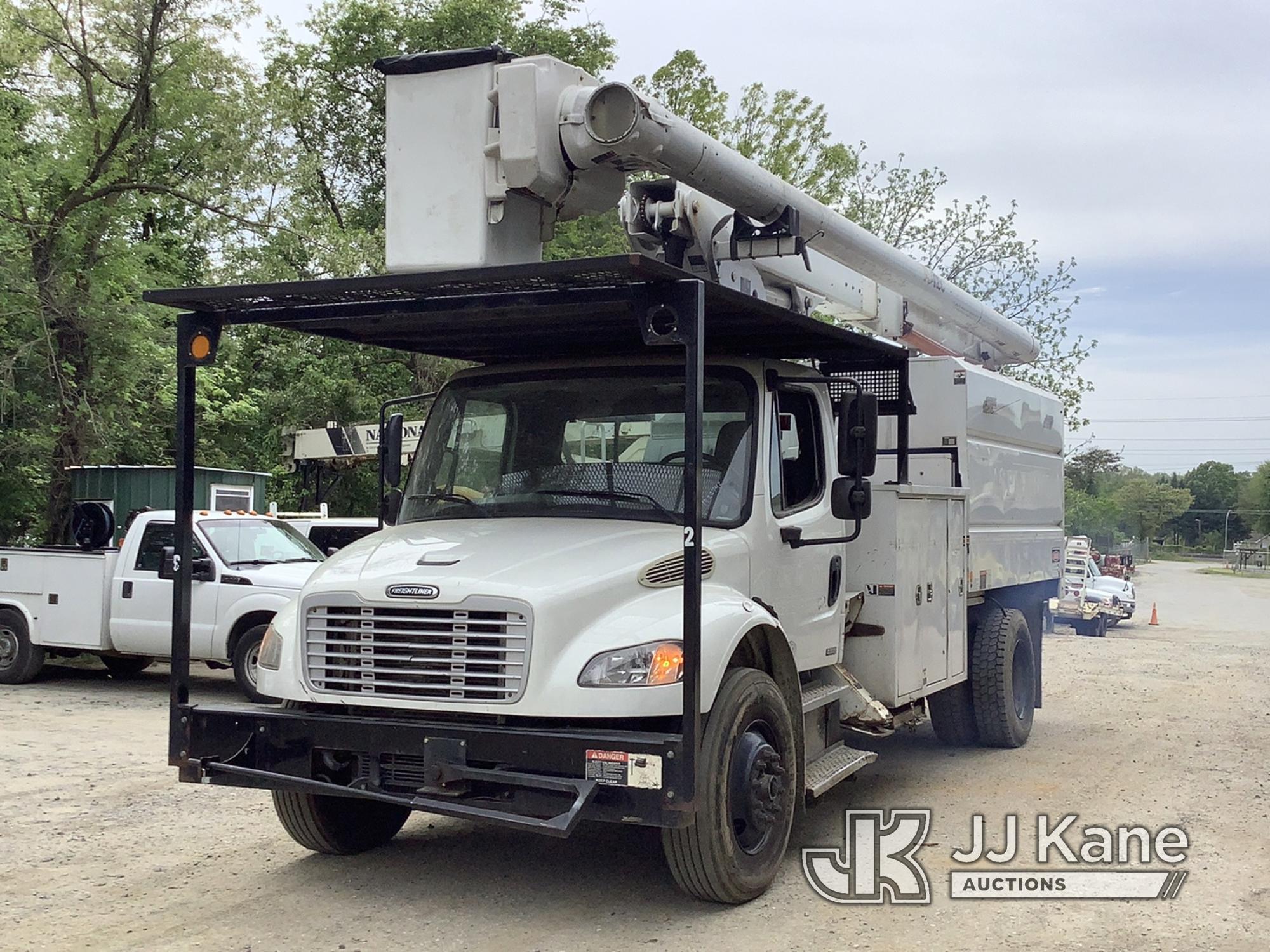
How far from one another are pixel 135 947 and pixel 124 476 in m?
14.2

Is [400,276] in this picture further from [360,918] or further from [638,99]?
[360,918]

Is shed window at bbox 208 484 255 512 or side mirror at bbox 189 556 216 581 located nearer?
side mirror at bbox 189 556 216 581

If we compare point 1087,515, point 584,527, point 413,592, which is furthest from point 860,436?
point 1087,515

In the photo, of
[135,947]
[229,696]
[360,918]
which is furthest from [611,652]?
[229,696]

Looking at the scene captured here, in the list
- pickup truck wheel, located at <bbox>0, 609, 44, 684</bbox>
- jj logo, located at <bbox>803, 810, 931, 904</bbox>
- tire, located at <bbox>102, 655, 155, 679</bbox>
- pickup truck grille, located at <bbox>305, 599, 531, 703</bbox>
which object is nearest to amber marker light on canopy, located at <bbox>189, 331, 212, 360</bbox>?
pickup truck grille, located at <bbox>305, 599, 531, 703</bbox>

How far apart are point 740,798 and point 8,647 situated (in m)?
11.1

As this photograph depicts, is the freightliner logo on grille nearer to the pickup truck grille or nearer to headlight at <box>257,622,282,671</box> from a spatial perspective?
the pickup truck grille

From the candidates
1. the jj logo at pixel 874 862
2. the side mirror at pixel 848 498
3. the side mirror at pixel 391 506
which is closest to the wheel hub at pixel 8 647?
the side mirror at pixel 391 506

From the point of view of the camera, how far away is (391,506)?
7367 millimetres

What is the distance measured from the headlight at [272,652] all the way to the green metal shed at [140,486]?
39.7 ft

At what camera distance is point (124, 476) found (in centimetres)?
1841

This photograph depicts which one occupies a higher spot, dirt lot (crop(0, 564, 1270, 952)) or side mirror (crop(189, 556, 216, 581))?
side mirror (crop(189, 556, 216, 581))

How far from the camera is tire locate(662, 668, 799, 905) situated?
5.50m

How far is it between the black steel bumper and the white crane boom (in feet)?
6.83
